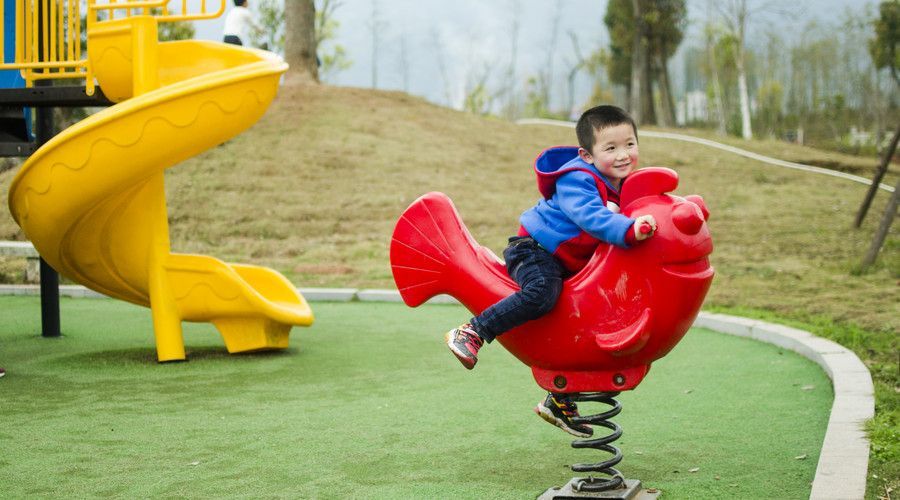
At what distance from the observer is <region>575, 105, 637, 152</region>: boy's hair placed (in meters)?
3.75

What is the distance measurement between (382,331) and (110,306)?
363cm

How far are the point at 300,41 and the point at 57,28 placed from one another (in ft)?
51.7

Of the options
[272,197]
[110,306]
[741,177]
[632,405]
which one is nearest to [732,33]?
[741,177]

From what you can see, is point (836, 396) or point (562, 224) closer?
point (562, 224)

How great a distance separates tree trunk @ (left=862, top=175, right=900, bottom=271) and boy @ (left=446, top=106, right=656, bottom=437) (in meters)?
6.99

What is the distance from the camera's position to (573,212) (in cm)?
364

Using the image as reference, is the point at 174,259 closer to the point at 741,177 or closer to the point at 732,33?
the point at 741,177

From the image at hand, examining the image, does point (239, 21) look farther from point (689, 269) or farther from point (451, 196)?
point (689, 269)

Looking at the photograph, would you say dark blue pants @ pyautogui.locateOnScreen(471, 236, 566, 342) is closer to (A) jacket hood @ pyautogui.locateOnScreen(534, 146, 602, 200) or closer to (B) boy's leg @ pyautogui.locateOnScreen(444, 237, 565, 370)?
(B) boy's leg @ pyautogui.locateOnScreen(444, 237, 565, 370)

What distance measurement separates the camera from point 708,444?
15.5 feet

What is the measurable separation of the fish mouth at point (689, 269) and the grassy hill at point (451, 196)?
413 cm

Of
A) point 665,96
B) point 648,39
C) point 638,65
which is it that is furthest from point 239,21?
point 665,96

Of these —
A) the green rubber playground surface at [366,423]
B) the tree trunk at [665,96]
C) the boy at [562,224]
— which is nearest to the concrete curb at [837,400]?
the green rubber playground surface at [366,423]

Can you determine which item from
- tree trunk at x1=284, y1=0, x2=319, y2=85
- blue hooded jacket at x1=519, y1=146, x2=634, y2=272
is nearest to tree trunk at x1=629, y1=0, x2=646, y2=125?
tree trunk at x1=284, y1=0, x2=319, y2=85
